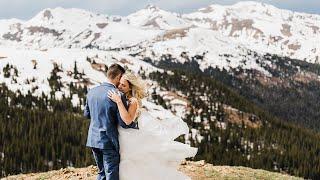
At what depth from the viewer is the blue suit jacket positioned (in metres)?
14.3

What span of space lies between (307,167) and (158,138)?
587 ft

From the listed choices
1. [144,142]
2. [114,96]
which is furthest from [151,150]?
[114,96]

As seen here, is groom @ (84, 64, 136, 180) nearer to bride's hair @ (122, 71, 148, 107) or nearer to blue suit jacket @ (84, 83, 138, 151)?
blue suit jacket @ (84, 83, 138, 151)

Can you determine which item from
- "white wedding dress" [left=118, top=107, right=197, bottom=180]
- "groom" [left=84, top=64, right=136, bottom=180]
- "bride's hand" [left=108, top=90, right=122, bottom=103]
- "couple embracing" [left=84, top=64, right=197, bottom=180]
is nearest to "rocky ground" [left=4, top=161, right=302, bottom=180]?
"white wedding dress" [left=118, top=107, right=197, bottom=180]

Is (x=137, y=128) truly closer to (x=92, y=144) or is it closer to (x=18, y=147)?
(x=92, y=144)

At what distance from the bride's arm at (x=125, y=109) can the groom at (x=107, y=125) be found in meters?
0.18

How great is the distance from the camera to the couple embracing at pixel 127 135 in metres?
14.4

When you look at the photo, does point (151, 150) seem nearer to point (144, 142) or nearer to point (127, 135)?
point (144, 142)

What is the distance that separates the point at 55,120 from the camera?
187375mm

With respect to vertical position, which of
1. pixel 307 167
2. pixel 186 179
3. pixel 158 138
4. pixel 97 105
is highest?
pixel 97 105

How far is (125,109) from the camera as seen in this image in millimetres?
14133

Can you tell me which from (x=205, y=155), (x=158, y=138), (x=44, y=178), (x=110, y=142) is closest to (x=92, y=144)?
(x=110, y=142)

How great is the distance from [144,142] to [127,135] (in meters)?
0.62

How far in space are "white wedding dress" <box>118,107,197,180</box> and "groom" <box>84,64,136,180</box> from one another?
26 cm
